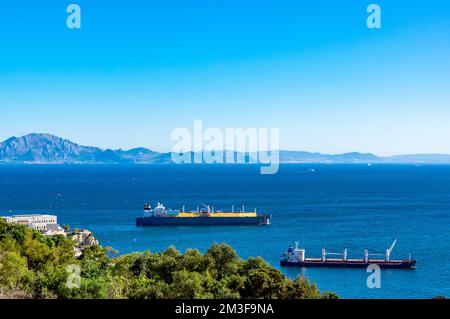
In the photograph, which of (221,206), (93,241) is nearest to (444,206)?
(221,206)

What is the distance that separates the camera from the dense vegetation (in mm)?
19078

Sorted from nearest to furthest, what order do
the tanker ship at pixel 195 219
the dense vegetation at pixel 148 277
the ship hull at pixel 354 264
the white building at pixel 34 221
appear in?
the dense vegetation at pixel 148 277 → the ship hull at pixel 354 264 → the white building at pixel 34 221 → the tanker ship at pixel 195 219

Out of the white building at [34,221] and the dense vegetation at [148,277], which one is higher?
the dense vegetation at [148,277]

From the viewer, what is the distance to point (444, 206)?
294ft

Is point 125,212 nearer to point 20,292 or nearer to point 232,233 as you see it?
point 232,233

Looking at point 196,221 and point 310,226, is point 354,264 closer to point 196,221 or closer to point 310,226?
point 310,226

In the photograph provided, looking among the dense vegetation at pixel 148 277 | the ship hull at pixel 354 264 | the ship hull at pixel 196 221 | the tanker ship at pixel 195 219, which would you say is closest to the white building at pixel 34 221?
the tanker ship at pixel 195 219

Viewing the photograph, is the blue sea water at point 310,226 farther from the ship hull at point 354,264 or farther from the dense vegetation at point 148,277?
the dense vegetation at point 148,277

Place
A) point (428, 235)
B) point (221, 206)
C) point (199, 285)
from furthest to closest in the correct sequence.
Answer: point (221, 206), point (428, 235), point (199, 285)

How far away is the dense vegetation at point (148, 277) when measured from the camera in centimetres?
1908

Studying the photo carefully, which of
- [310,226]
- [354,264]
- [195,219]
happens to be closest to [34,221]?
[195,219]
